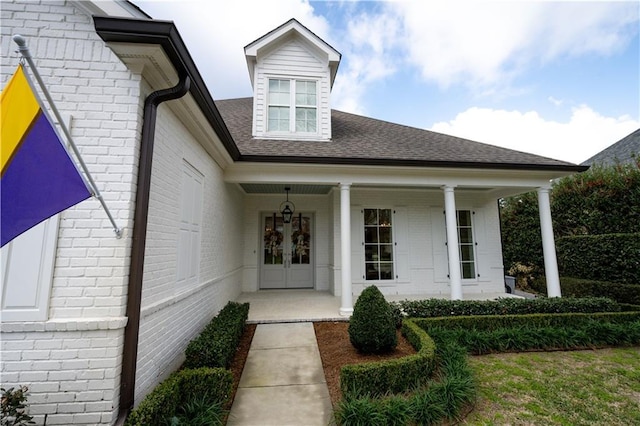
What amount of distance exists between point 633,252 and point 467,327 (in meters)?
5.99

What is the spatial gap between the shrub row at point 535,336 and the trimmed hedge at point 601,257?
10.6ft

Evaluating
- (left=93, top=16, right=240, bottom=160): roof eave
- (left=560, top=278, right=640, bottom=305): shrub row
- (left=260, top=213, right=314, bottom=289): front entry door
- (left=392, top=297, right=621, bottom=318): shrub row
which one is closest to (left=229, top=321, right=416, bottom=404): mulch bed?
(left=392, top=297, right=621, bottom=318): shrub row

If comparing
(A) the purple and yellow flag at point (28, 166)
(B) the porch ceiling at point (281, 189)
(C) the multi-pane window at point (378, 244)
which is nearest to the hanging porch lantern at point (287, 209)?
(B) the porch ceiling at point (281, 189)

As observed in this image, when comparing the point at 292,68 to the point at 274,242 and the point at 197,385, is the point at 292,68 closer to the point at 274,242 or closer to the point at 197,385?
the point at 274,242

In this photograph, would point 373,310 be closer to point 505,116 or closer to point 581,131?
point 505,116

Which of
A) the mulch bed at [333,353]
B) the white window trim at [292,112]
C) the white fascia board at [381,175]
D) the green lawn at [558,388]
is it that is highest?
the white window trim at [292,112]

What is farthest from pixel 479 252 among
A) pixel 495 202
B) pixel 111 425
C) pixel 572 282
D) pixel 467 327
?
pixel 111 425

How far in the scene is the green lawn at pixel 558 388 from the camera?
250 cm

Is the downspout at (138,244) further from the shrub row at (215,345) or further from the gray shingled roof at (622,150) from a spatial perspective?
the gray shingled roof at (622,150)

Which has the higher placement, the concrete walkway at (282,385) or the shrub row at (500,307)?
the shrub row at (500,307)

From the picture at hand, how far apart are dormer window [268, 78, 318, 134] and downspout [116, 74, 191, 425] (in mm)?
4146

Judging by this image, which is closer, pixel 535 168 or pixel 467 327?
pixel 467 327

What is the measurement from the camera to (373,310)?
352 centimetres

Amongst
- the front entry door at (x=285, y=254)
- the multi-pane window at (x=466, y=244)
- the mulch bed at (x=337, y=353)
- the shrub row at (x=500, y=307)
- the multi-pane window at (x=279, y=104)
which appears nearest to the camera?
the mulch bed at (x=337, y=353)
